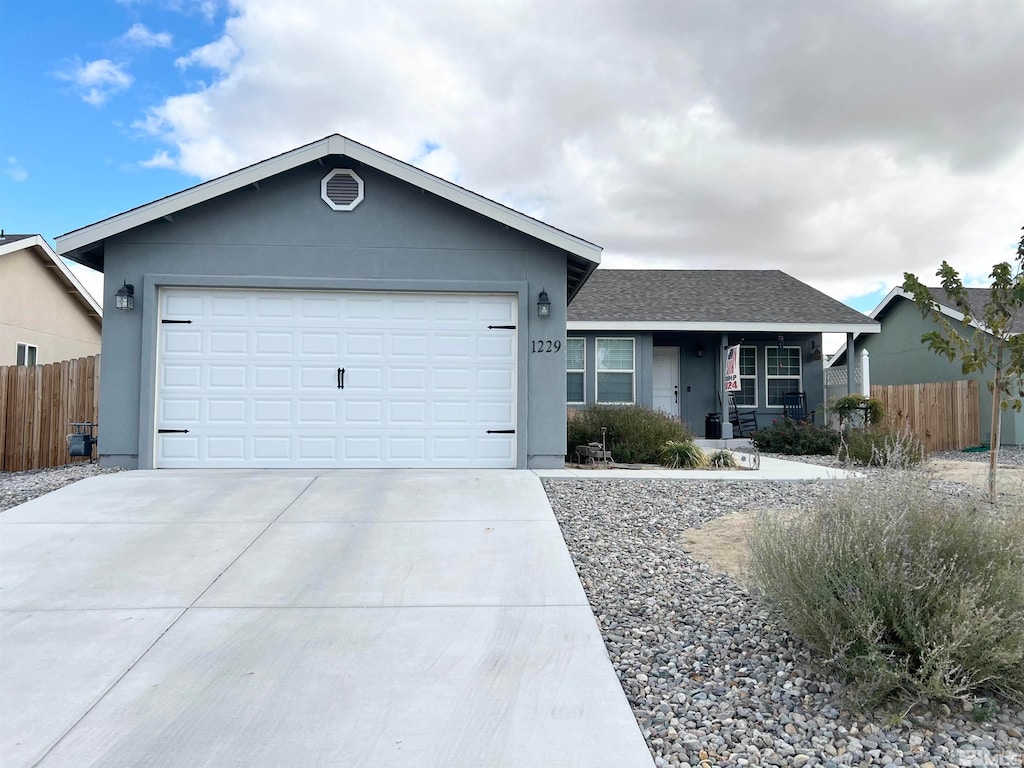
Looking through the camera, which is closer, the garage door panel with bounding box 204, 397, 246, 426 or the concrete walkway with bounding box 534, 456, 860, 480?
the concrete walkway with bounding box 534, 456, 860, 480

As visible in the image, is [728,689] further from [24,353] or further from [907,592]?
[24,353]

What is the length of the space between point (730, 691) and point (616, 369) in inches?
539

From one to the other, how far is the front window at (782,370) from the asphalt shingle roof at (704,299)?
113 centimetres

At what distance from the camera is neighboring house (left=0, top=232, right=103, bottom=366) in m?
16.5

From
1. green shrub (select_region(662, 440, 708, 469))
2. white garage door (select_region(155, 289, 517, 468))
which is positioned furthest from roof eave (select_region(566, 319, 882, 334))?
white garage door (select_region(155, 289, 517, 468))

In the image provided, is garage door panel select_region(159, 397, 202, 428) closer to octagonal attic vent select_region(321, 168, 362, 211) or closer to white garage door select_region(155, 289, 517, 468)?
white garage door select_region(155, 289, 517, 468)

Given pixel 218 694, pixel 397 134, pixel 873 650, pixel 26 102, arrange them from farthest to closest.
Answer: pixel 397 134 < pixel 26 102 < pixel 218 694 < pixel 873 650

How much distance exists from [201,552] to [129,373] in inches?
176

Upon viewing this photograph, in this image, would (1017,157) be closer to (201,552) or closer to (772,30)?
(772,30)

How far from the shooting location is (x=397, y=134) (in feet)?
47.3

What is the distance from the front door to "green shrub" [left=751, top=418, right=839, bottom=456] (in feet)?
12.1

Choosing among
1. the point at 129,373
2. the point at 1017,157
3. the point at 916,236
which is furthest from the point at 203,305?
the point at 916,236

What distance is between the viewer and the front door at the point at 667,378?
1777 cm

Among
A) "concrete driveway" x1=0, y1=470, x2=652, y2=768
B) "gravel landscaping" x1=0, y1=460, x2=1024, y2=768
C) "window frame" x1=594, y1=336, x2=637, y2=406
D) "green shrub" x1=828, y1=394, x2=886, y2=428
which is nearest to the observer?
"gravel landscaping" x1=0, y1=460, x2=1024, y2=768
